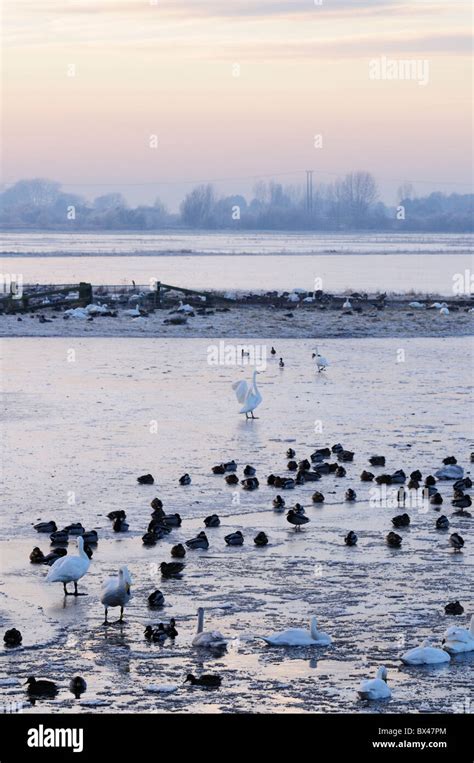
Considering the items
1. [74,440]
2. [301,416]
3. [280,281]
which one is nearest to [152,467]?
[74,440]

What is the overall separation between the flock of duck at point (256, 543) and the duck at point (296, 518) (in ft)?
0.04

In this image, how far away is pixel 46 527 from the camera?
14.5 metres

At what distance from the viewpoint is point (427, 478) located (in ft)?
55.9

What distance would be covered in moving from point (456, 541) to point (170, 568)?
2971 millimetres

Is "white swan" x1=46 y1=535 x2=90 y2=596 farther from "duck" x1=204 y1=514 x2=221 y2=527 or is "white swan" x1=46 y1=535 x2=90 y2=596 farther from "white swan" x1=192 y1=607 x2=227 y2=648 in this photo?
"duck" x1=204 y1=514 x2=221 y2=527

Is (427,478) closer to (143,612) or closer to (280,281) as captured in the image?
(143,612)

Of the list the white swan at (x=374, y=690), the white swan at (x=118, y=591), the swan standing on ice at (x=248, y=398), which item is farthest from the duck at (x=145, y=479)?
the white swan at (x=374, y=690)

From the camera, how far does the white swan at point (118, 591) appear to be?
455 inches

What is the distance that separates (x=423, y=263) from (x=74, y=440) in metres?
69.3

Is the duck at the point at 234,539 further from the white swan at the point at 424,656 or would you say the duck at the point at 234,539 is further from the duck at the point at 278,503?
the white swan at the point at 424,656

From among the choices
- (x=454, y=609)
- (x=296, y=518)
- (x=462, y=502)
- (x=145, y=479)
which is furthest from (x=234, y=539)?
(x=462, y=502)

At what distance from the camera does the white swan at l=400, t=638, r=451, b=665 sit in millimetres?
10578

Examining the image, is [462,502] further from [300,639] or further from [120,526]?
[300,639]

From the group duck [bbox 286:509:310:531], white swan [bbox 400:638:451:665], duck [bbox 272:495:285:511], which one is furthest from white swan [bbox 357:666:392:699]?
duck [bbox 272:495:285:511]
